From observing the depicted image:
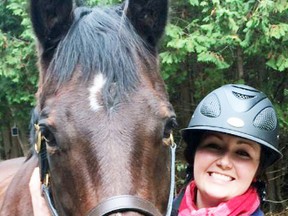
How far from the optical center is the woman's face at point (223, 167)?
2947mm

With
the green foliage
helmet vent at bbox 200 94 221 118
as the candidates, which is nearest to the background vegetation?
the green foliage

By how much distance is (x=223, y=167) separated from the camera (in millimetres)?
2963

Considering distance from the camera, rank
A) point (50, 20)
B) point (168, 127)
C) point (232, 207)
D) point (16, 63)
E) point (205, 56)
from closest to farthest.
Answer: point (168, 127) → point (50, 20) → point (232, 207) → point (205, 56) → point (16, 63)

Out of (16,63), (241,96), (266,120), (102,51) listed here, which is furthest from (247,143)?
(16,63)

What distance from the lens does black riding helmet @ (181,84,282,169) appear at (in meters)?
2.97

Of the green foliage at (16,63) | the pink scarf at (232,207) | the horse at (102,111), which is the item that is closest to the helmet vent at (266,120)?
the pink scarf at (232,207)

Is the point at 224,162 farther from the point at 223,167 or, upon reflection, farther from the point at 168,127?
the point at 168,127

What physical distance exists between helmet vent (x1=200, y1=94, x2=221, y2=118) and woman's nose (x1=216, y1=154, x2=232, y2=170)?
10.8 inches

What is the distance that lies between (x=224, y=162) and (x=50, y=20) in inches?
49.3

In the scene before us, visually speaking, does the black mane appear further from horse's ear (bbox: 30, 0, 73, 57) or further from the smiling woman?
the smiling woman

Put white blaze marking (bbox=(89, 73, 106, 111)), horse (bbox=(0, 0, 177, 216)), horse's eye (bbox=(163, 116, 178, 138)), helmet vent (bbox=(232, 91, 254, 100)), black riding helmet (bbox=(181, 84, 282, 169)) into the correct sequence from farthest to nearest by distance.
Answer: helmet vent (bbox=(232, 91, 254, 100)) → black riding helmet (bbox=(181, 84, 282, 169)) → horse's eye (bbox=(163, 116, 178, 138)) → white blaze marking (bbox=(89, 73, 106, 111)) → horse (bbox=(0, 0, 177, 216))

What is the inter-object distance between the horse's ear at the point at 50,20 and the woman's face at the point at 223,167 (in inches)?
44.0

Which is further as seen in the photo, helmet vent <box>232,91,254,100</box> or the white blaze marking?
helmet vent <box>232,91,254,100</box>

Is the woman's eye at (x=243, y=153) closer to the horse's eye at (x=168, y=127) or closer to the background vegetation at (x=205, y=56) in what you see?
the horse's eye at (x=168, y=127)
